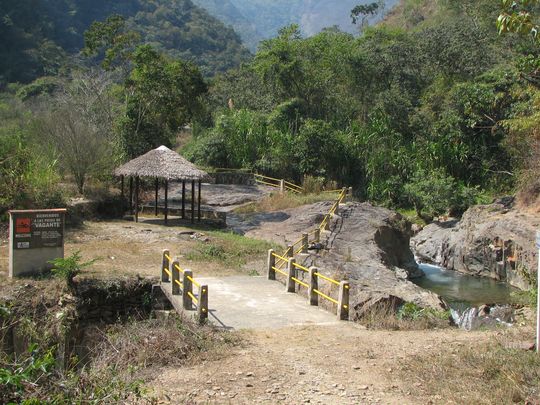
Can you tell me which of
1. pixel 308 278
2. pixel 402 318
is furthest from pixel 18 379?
pixel 308 278

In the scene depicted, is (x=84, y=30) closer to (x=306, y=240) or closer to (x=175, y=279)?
(x=306, y=240)

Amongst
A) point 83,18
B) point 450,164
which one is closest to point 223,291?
point 450,164

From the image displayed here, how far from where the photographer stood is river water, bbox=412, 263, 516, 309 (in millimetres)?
20266

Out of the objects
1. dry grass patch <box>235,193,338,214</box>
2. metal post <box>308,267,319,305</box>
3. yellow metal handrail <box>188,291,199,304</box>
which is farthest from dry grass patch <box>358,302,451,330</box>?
dry grass patch <box>235,193,338,214</box>

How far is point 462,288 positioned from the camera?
73.0ft

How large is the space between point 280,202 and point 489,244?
8868 mm

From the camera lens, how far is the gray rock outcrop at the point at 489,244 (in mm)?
22516

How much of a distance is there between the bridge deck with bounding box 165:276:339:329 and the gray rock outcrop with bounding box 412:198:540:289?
10.7 metres

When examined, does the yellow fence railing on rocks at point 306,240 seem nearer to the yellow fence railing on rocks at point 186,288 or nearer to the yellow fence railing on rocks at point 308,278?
the yellow fence railing on rocks at point 308,278

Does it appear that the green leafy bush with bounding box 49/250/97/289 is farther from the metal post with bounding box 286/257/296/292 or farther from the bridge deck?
the metal post with bounding box 286/257/296/292

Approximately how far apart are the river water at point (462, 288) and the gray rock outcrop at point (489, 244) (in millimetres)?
483

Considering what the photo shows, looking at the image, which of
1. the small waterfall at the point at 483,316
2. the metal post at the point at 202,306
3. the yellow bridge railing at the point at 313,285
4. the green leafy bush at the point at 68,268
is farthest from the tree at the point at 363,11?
the metal post at the point at 202,306

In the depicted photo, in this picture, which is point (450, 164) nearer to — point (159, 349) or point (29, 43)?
point (159, 349)

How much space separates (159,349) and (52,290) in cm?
448
